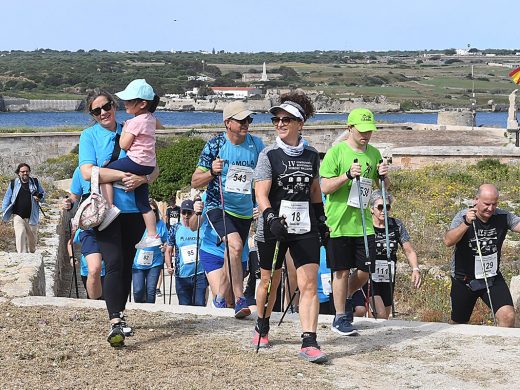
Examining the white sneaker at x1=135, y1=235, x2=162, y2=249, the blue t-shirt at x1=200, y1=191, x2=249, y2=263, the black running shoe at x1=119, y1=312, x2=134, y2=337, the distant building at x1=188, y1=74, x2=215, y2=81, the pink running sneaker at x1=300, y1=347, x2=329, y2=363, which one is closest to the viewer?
the pink running sneaker at x1=300, y1=347, x2=329, y2=363

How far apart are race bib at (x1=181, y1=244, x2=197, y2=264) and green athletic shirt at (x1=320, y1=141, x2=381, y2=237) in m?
2.64

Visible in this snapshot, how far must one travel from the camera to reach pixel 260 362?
21.9 ft

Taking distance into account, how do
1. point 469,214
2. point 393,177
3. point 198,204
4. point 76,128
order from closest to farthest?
point 469,214 → point 198,204 → point 393,177 → point 76,128

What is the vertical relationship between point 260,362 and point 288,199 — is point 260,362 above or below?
below

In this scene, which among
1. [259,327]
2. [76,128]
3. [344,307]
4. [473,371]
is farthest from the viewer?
[76,128]

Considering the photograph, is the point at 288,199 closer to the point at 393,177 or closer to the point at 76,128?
the point at 393,177

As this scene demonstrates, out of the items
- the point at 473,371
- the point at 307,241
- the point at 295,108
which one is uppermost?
the point at 295,108

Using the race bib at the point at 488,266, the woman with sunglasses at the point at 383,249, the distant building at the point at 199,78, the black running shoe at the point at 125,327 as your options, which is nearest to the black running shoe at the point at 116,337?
the black running shoe at the point at 125,327

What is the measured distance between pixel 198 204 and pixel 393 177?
15.2 m

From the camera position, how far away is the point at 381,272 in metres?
9.16

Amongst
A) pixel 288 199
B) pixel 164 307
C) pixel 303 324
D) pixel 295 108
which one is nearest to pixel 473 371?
pixel 303 324

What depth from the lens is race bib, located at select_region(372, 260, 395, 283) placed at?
9.11 meters

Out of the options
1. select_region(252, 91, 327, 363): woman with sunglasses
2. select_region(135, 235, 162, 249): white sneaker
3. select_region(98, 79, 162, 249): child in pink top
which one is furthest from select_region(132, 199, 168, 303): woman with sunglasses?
select_region(252, 91, 327, 363): woman with sunglasses

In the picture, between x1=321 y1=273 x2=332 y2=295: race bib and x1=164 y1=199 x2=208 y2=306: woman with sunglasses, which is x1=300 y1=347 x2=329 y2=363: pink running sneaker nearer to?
x1=321 y1=273 x2=332 y2=295: race bib
